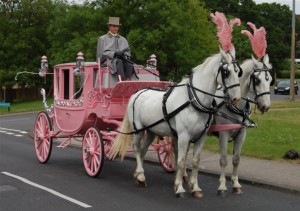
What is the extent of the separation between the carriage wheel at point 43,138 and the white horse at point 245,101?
4.69m

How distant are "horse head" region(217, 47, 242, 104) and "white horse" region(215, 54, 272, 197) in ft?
1.83

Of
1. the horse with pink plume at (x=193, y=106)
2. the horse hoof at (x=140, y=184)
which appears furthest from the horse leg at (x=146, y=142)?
the horse hoof at (x=140, y=184)

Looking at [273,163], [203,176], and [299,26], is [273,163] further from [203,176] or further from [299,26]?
[299,26]

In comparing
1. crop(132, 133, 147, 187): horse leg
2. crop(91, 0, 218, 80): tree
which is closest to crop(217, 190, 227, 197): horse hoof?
crop(132, 133, 147, 187): horse leg

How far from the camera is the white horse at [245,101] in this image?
25.1 ft

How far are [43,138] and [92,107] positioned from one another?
80.6 inches

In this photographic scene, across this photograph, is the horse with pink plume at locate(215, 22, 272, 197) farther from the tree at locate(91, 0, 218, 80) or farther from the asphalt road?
the tree at locate(91, 0, 218, 80)

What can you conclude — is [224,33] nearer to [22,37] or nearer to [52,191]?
[52,191]

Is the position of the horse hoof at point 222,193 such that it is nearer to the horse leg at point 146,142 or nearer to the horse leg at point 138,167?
the horse leg at point 138,167

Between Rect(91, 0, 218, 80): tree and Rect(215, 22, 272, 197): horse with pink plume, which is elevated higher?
Rect(91, 0, 218, 80): tree

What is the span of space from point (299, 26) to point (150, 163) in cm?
9444

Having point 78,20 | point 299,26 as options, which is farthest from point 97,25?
point 299,26

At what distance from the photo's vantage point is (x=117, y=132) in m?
9.62

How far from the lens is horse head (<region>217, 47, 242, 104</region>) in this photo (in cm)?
711
